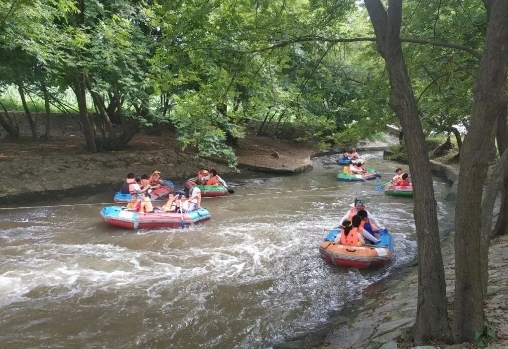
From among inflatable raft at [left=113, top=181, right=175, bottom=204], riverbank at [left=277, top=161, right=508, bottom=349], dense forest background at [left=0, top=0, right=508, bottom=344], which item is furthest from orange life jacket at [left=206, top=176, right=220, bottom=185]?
riverbank at [left=277, top=161, right=508, bottom=349]

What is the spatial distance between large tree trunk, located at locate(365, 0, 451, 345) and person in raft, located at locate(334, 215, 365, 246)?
512 centimetres

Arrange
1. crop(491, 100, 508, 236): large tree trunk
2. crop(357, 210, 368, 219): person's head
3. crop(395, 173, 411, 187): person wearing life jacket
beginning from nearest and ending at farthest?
crop(491, 100, 508, 236): large tree trunk < crop(357, 210, 368, 219): person's head < crop(395, 173, 411, 187): person wearing life jacket

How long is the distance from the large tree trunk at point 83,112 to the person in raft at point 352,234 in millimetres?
11433

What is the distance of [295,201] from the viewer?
1587 cm

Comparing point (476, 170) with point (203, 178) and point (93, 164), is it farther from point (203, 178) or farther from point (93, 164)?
point (93, 164)

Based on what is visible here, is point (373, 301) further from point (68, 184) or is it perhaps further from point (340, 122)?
point (340, 122)

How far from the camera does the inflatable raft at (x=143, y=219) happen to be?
1164cm

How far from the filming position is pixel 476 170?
356cm

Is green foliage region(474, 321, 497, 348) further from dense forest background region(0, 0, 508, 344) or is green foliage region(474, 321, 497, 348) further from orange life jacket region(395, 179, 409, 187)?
orange life jacket region(395, 179, 409, 187)

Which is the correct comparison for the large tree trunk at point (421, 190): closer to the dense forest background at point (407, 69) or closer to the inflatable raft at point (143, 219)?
the dense forest background at point (407, 69)

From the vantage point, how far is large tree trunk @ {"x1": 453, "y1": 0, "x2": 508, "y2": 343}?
3375 mm

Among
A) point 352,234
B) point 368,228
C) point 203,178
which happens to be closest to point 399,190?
point 368,228

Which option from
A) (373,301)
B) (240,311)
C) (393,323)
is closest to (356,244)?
(373,301)

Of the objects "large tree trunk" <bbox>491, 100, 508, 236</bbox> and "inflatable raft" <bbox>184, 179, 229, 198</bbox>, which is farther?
"inflatable raft" <bbox>184, 179, 229, 198</bbox>
